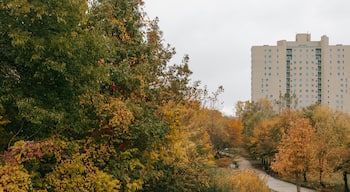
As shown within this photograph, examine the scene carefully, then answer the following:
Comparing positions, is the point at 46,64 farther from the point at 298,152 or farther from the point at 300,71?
the point at 300,71

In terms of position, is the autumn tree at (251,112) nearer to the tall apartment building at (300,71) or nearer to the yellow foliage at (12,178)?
the tall apartment building at (300,71)

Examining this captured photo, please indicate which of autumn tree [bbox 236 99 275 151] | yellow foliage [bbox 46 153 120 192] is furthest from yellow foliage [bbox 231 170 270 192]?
autumn tree [bbox 236 99 275 151]

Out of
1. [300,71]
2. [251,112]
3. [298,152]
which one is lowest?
[298,152]

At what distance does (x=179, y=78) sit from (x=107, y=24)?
4567 mm

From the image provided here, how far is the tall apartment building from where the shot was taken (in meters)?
92.8

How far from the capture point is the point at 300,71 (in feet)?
313

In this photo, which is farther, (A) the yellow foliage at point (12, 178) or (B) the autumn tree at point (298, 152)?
(B) the autumn tree at point (298, 152)

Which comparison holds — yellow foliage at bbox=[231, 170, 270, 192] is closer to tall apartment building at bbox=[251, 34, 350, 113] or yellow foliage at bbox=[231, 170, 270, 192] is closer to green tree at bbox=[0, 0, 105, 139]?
green tree at bbox=[0, 0, 105, 139]

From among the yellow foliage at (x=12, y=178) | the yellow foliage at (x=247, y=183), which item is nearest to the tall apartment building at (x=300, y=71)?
the yellow foliage at (x=247, y=183)

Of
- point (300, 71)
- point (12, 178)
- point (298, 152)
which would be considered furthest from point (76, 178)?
point (300, 71)

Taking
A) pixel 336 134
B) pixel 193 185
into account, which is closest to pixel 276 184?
pixel 336 134

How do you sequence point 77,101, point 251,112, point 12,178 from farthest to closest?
point 251,112, point 77,101, point 12,178

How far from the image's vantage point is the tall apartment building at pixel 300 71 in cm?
9275

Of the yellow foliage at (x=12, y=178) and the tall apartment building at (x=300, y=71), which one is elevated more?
the tall apartment building at (x=300, y=71)
